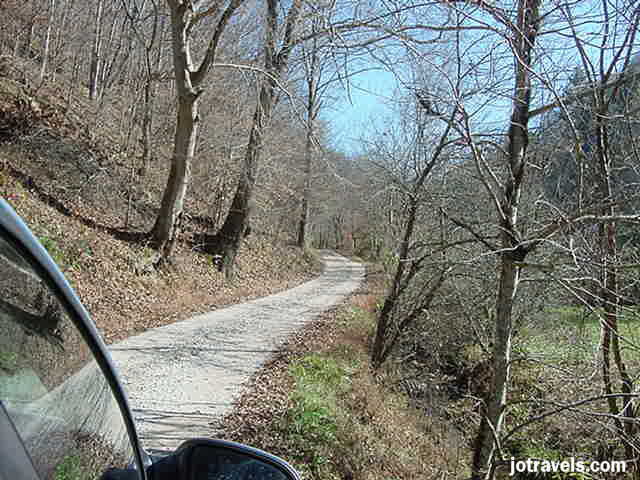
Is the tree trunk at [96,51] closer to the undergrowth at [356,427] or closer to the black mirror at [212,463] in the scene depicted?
the undergrowth at [356,427]

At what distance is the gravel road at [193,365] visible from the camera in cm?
521

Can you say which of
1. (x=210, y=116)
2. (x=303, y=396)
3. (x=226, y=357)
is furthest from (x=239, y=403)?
(x=210, y=116)

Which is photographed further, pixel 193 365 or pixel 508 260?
pixel 193 365


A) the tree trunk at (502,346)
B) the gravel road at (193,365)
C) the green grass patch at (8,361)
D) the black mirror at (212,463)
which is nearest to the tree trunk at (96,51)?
the gravel road at (193,365)

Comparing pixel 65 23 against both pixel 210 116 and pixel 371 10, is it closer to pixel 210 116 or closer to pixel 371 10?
pixel 210 116

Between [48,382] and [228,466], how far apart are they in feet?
2.81

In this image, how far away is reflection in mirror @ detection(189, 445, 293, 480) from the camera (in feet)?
5.11

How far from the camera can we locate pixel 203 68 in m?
10.3

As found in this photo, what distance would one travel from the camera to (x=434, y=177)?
877 cm

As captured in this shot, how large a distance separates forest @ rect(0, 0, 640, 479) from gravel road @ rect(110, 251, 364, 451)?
2.53 m

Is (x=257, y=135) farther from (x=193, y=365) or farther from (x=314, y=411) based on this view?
(x=314, y=411)

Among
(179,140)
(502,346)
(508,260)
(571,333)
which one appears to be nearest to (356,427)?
(502,346)

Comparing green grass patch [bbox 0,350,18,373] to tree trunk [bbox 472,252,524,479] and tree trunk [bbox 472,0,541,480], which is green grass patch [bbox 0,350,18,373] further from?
tree trunk [bbox 472,252,524,479]

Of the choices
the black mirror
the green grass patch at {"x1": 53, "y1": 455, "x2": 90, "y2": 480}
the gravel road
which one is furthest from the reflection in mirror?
the gravel road
